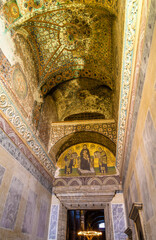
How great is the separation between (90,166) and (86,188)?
33.9 inches

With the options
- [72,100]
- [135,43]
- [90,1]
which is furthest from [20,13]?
[72,100]

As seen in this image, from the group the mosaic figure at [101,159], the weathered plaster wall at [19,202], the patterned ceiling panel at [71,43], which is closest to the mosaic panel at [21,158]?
the weathered plaster wall at [19,202]

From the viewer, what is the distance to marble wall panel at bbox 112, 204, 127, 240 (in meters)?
5.41

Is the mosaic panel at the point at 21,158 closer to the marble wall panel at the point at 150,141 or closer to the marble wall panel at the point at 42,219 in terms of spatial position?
the marble wall panel at the point at 42,219

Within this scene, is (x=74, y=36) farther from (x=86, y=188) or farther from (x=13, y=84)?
(x=86, y=188)

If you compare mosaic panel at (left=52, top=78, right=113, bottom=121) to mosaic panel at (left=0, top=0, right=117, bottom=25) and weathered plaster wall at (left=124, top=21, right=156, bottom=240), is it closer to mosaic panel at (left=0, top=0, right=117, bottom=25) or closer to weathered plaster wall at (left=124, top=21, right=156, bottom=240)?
mosaic panel at (left=0, top=0, right=117, bottom=25)

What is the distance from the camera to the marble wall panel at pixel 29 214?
4.33m

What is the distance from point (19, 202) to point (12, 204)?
0.34 metres

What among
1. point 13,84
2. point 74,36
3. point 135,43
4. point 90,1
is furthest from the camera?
point 74,36

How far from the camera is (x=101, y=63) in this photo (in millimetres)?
5977

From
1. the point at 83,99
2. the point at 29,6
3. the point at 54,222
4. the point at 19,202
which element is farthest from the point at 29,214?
the point at 29,6

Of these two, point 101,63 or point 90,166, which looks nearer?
point 101,63

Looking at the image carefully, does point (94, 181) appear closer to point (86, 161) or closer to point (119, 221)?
point (86, 161)

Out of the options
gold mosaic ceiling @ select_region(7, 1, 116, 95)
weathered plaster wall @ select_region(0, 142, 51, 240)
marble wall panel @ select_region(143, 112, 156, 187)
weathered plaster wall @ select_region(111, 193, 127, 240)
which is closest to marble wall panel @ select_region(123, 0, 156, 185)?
marble wall panel @ select_region(143, 112, 156, 187)
